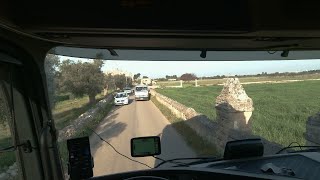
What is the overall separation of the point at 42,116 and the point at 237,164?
1464 millimetres

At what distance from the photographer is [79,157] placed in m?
3.37

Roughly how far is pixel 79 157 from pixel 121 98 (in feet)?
5.30

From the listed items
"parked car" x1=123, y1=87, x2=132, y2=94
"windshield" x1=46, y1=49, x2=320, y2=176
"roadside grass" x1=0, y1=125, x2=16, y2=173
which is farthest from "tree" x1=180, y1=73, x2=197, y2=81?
"roadside grass" x1=0, y1=125, x2=16, y2=173

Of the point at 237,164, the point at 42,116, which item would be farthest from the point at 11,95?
the point at 237,164

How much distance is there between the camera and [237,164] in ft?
11.9

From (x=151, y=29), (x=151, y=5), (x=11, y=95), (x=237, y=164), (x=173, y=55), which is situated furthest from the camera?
(x=173, y=55)

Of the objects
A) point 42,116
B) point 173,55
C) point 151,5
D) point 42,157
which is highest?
point 151,5

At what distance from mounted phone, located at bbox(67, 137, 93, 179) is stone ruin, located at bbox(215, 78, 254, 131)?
1162 mm

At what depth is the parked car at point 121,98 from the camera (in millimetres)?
4635

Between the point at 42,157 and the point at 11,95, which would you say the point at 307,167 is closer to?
the point at 42,157

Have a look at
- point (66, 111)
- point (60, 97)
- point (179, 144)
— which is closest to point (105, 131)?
point (66, 111)

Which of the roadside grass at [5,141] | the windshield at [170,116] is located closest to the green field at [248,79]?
the windshield at [170,116]

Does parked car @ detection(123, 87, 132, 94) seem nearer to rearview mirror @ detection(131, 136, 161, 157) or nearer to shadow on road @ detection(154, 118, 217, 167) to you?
shadow on road @ detection(154, 118, 217, 167)

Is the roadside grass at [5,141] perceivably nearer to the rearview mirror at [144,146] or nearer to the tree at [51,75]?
the tree at [51,75]
